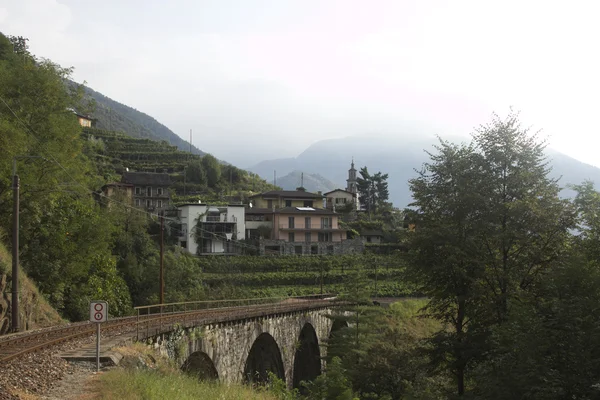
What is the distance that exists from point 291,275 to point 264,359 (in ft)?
98.2

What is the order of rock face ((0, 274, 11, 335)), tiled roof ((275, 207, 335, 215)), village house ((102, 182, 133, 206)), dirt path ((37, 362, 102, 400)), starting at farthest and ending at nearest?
1. tiled roof ((275, 207, 335, 215))
2. village house ((102, 182, 133, 206))
3. rock face ((0, 274, 11, 335))
4. dirt path ((37, 362, 102, 400))

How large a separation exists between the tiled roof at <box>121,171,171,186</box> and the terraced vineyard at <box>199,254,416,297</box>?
21.3m

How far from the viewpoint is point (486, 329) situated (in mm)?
20141

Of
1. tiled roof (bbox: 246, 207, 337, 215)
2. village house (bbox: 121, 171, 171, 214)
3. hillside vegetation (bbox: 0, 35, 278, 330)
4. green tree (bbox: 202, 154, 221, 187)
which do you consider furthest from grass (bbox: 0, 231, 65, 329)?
green tree (bbox: 202, 154, 221, 187)

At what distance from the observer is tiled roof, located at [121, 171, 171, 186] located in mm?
79894

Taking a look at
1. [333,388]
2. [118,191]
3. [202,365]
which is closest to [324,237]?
[118,191]

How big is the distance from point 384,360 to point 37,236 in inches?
814

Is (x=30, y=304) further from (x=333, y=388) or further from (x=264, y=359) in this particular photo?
(x=333, y=388)

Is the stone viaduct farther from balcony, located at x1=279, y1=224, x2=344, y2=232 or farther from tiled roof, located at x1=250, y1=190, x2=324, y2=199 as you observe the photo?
tiled roof, located at x1=250, y1=190, x2=324, y2=199

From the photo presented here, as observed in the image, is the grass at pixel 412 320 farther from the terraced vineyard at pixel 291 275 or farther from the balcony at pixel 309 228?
the balcony at pixel 309 228

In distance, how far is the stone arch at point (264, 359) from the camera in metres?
30.9

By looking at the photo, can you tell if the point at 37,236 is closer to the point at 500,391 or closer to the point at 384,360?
the point at 384,360

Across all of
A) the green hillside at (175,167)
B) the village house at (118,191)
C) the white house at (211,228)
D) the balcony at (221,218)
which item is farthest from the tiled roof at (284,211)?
the village house at (118,191)

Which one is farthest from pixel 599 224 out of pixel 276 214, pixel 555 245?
pixel 276 214
